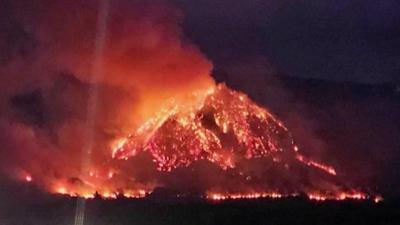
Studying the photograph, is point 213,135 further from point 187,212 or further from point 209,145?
point 187,212

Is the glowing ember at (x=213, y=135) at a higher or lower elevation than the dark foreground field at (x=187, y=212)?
higher

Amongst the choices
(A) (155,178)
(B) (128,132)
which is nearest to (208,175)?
(A) (155,178)

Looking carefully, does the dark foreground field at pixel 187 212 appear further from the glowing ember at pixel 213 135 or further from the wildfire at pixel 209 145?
the glowing ember at pixel 213 135

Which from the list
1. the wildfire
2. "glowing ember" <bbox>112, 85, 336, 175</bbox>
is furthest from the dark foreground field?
"glowing ember" <bbox>112, 85, 336, 175</bbox>

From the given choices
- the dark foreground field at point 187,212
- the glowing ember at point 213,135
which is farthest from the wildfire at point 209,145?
the dark foreground field at point 187,212

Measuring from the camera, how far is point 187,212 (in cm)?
3102

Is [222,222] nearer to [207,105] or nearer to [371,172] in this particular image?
[207,105]

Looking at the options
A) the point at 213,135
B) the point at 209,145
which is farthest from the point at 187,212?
the point at 213,135

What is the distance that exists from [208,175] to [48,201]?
11787 millimetres

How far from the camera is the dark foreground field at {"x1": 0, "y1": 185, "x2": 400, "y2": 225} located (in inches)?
1086

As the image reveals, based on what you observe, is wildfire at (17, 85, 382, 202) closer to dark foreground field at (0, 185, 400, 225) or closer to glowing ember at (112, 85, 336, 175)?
glowing ember at (112, 85, 336, 175)

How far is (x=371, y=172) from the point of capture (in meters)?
51.7

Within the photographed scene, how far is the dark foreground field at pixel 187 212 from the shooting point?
2758 cm

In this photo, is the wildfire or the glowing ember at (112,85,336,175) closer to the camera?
the wildfire
